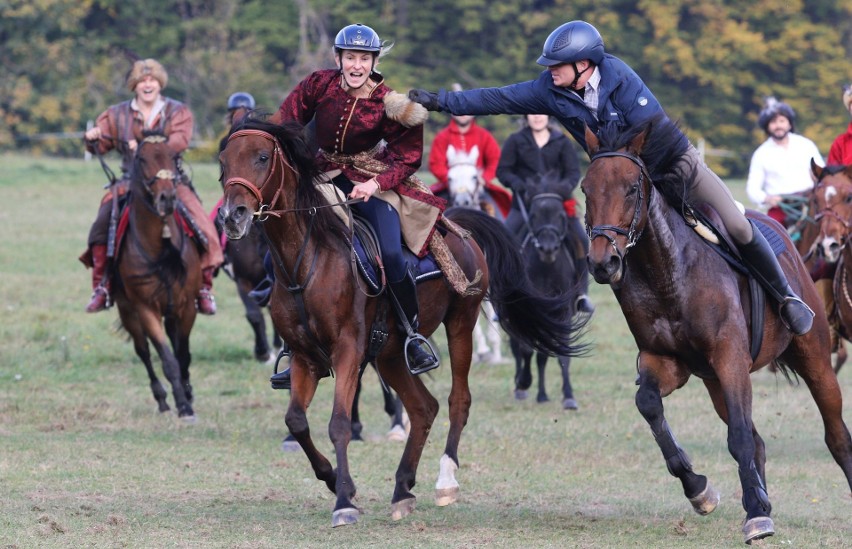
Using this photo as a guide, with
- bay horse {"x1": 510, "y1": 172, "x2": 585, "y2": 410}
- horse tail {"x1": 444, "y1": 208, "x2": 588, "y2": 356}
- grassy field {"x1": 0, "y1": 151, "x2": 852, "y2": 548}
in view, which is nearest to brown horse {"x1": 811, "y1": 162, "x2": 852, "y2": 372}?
grassy field {"x1": 0, "y1": 151, "x2": 852, "y2": 548}

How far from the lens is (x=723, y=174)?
161ft

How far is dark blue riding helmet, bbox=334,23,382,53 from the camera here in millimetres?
8062

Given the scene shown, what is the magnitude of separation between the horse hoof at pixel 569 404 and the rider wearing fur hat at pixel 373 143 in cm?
487

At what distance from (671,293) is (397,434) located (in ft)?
14.8

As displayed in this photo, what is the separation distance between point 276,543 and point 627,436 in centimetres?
514

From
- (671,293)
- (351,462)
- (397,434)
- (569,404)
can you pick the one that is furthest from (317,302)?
(569,404)

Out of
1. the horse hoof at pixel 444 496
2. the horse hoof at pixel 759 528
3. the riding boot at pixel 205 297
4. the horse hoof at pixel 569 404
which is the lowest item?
the horse hoof at pixel 569 404

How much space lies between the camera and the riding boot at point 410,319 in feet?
27.2

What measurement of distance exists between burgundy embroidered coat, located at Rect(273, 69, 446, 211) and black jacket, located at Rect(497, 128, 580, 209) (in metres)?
5.76

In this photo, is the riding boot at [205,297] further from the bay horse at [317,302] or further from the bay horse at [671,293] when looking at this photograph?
the bay horse at [671,293]

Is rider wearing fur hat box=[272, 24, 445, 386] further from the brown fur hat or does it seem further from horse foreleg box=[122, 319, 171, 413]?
the brown fur hat

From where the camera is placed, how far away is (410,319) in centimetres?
847

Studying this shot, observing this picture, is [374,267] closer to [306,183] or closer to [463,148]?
[306,183]

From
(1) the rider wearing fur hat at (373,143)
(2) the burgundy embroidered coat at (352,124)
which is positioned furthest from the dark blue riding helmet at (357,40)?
(2) the burgundy embroidered coat at (352,124)
